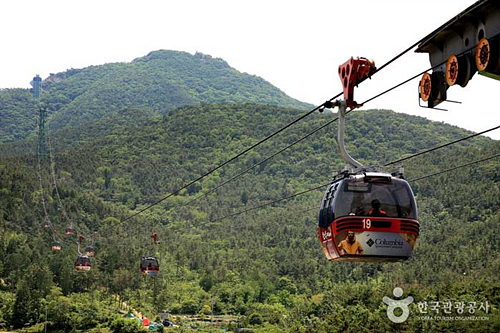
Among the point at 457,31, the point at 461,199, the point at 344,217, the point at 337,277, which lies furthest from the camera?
the point at 461,199

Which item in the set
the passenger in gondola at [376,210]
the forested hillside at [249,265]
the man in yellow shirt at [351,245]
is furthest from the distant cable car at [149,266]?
the forested hillside at [249,265]

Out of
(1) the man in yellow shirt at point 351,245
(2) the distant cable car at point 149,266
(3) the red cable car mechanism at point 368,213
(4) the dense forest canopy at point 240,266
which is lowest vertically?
(1) the man in yellow shirt at point 351,245

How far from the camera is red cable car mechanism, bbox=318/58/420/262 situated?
1944 cm

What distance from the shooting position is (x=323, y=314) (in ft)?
382

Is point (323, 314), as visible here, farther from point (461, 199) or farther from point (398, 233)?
point (398, 233)

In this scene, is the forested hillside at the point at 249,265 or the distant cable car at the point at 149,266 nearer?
the distant cable car at the point at 149,266

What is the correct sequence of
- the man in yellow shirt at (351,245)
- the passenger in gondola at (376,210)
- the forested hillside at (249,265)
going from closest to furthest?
the man in yellow shirt at (351,245) < the passenger in gondola at (376,210) < the forested hillside at (249,265)

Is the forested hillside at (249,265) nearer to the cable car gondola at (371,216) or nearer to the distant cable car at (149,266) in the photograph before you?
the distant cable car at (149,266)

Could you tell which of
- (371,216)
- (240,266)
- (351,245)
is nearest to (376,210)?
(371,216)

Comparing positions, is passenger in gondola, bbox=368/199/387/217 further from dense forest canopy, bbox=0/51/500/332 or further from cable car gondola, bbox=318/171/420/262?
dense forest canopy, bbox=0/51/500/332

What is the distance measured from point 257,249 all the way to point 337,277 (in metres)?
25.7

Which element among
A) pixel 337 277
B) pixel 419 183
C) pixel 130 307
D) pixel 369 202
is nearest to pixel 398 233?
pixel 369 202

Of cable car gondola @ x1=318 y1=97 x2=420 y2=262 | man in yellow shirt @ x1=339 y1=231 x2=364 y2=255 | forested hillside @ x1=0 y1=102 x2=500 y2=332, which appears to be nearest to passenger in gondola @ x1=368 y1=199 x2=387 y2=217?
cable car gondola @ x1=318 y1=97 x2=420 y2=262

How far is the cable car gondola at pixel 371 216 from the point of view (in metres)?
19.4
